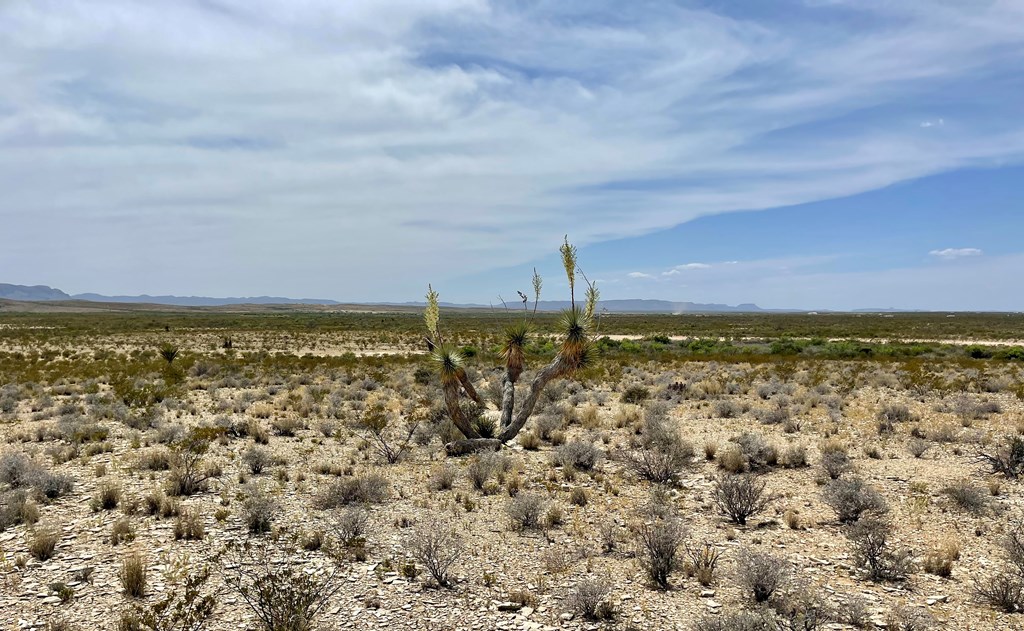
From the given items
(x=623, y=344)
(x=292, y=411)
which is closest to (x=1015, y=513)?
(x=292, y=411)

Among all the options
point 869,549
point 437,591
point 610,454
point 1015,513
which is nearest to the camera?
point 437,591

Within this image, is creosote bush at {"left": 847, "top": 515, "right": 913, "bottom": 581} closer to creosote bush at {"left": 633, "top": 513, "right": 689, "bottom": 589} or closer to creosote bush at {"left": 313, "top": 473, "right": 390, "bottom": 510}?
creosote bush at {"left": 633, "top": 513, "right": 689, "bottom": 589}

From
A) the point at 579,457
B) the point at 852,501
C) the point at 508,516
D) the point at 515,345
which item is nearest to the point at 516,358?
the point at 515,345

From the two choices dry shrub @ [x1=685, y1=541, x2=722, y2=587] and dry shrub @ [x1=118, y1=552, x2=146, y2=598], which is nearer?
dry shrub @ [x1=118, y1=552, x2=146, y2=598]

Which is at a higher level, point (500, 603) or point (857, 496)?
point (857, 496)

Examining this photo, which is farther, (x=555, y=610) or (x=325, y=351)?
(x=325, y=351)

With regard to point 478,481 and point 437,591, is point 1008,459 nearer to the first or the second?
point 478,481

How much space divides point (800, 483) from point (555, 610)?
649cm

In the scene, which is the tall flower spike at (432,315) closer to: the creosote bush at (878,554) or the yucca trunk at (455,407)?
the yucca trunk at (455,407)

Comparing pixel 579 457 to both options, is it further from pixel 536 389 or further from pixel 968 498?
pixel 968 498

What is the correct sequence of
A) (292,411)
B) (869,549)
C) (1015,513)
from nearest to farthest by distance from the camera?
(869,549), (1015,513), (292,411)

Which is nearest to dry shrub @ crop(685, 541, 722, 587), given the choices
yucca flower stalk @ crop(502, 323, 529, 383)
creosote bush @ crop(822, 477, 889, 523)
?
creosote bush @ crop(822, 477, 889, 523)

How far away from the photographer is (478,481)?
1032 centimetres

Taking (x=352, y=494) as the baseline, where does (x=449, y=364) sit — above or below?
above
